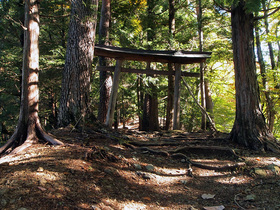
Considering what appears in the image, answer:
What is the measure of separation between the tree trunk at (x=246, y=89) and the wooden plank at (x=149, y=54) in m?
1.37

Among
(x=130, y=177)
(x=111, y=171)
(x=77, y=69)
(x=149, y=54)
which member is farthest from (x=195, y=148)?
(x=77, y=69)

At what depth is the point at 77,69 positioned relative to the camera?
682cm

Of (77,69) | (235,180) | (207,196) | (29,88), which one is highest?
(77,69)

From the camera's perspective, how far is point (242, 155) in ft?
20.6

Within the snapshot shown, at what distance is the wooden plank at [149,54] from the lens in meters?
7.78

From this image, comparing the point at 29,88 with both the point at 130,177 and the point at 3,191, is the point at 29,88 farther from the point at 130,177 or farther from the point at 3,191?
the point at 130,177

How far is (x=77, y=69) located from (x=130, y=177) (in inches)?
151

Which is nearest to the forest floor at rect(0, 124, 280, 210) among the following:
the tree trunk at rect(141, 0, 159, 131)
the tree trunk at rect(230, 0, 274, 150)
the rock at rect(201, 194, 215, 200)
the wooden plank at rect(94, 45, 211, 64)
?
the rock at rect(201, 194, 215, 200)

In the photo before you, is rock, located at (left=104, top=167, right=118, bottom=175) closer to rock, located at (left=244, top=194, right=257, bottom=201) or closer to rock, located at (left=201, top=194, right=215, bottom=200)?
rock, located at (left=201, top=194, right=215, bottom=200)

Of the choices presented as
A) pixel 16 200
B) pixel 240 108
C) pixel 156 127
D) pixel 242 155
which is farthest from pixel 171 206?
pixel 156 127

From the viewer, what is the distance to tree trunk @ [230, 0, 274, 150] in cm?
688

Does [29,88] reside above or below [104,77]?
below

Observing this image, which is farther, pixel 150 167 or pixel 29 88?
pixel 150 167

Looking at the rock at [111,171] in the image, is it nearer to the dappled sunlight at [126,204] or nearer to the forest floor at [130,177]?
the forest floor at [130,177]
